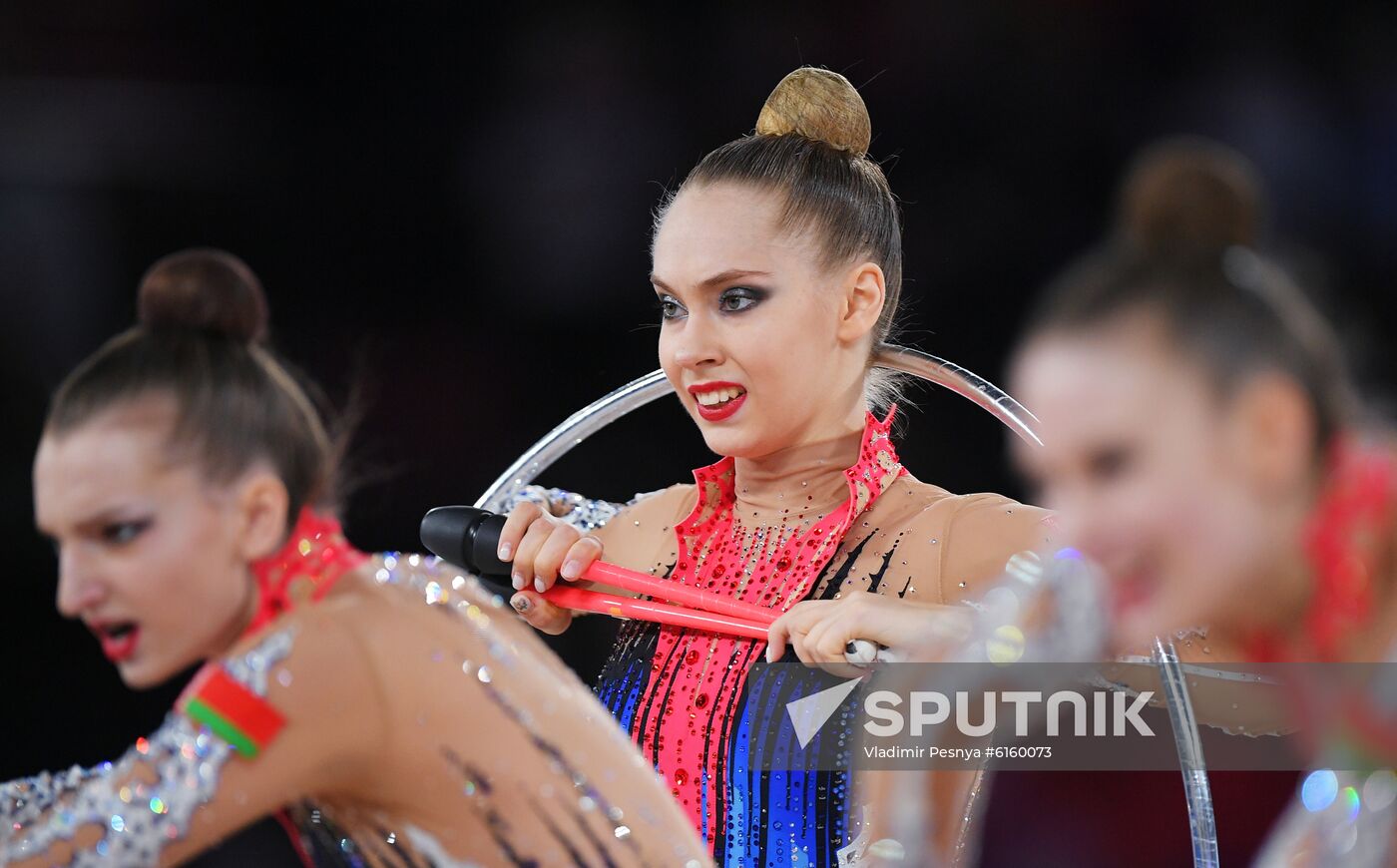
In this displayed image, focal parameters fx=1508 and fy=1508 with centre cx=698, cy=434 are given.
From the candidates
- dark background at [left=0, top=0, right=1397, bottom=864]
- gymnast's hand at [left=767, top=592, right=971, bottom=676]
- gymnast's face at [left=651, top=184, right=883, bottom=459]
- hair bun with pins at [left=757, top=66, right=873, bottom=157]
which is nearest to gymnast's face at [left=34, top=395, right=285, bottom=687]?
gymnast's hand at [left=767, top=592, right=971, bottom=676]

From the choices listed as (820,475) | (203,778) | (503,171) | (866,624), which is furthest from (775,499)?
(503,171)

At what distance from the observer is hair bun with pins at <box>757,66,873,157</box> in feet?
5.19

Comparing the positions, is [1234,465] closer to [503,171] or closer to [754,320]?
[754,320]

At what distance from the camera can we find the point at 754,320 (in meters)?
1.46

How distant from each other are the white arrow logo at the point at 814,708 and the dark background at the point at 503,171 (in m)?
0.87

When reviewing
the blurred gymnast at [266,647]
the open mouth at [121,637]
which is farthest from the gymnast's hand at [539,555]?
the open mouth at [121,637]

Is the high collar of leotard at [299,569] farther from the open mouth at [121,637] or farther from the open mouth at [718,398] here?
the open mouth at [718,398]

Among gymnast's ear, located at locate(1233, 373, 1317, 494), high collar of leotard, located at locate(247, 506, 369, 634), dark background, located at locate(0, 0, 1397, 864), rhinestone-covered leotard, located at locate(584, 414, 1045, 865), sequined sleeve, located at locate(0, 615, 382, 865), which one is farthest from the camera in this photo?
dark background, located at locate(0, 0, 1397, 864)

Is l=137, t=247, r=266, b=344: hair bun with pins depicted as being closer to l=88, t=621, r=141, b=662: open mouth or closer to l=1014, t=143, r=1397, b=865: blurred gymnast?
l=88, t=621, r=141, b=662: open mouth

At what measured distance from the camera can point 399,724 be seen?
0.96 m

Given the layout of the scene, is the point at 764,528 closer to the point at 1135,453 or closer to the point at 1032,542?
the point at 1032,542

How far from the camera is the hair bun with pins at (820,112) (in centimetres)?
158

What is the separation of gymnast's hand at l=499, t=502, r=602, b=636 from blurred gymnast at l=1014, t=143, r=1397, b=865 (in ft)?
2.60

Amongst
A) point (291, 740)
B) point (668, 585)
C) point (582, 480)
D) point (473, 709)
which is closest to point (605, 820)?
point (473, 709)
